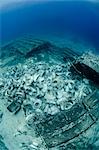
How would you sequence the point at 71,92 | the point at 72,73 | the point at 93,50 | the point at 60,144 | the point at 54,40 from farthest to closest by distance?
1. the point at 54,40
2. the point at 93,50
3. the point at 72,73
4. the point at 71,92
5. the point at 60,144

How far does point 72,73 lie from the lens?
1.31 metres

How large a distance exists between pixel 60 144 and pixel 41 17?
1.07 meters

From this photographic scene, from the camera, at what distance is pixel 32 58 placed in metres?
1.56

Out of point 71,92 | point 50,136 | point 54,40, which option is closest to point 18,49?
point 54,40

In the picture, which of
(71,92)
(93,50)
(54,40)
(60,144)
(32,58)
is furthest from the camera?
(54,40)

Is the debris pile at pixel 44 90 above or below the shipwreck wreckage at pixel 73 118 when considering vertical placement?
above

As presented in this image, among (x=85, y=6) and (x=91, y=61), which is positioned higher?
(x=85, y=6)

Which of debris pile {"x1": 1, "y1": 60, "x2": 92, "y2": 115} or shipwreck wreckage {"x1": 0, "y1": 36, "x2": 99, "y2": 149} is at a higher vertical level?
debris pile {"x1": 1, "y1": 60, "x2": 92, "y2": 115}

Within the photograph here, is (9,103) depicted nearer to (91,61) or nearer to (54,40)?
(91,61)

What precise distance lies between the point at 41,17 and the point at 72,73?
706 millimetres

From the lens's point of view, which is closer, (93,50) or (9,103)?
(9,103)

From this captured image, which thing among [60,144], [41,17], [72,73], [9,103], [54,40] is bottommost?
[60,144]

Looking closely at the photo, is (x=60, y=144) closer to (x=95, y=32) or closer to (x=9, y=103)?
(x=9, y=103)

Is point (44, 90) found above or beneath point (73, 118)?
above
